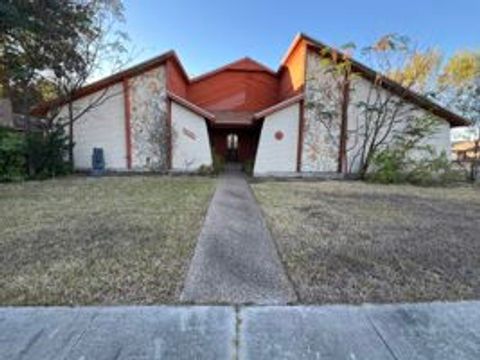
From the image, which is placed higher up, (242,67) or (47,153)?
(242,67)

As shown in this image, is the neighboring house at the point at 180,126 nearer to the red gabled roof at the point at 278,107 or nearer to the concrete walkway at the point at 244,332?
the red gabled roof at the point at 278,107

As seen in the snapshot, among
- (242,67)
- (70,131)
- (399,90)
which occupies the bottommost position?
(70,131)

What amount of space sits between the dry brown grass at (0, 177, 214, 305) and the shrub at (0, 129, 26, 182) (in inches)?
126

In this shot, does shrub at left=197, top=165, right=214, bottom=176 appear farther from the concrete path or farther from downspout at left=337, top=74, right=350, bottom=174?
the concrete path

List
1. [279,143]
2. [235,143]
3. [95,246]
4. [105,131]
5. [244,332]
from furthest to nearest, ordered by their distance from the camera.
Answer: [235,143]
[105,131]
[279,143]
[95,246]
[244,332]

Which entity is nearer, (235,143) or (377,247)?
(377,247)

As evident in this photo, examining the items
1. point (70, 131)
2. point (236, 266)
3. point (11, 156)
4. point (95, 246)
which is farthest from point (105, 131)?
point (236, 266)

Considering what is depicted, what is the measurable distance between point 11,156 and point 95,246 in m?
9.09

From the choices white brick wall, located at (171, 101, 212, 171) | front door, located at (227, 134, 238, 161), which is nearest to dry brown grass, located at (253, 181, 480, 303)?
white brick wall, located at (171, 101, 212, 171)

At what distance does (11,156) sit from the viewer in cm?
1094

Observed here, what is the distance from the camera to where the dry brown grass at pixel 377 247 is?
10.7ft

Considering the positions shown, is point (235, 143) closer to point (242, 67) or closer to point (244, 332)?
point (242, 67)

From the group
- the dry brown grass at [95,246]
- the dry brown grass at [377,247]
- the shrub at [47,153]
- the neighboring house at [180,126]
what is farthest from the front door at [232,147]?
the dry brown grass at [95,246]

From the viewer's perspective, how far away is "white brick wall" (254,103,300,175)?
45.0ft
